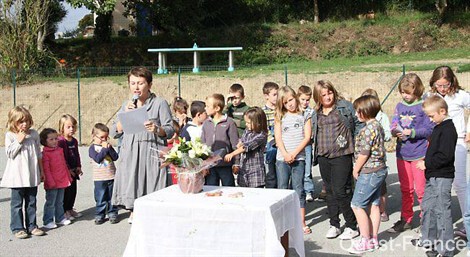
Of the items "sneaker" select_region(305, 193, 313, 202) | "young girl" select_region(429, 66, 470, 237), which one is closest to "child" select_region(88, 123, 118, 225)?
"sneaker" select_region(305, 193, 313, 202)

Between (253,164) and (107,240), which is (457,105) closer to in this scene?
(253,164)

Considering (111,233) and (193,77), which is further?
(193,77)

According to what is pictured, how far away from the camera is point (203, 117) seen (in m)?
8.04

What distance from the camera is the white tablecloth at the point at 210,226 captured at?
4.88 meters

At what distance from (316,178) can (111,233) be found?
4529 mm

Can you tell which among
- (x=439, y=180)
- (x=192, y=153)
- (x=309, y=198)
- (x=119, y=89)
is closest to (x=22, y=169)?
Answer: (x=192, y=153)

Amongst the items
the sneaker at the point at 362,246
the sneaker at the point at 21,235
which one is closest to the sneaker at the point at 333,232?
the sneaker at the point at 362,246

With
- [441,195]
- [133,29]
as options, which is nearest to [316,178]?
[441,195]

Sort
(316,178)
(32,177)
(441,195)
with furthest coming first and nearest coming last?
(316,178), (32,177), (441,195)

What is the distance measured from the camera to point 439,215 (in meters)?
6.21

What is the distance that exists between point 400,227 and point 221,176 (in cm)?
229

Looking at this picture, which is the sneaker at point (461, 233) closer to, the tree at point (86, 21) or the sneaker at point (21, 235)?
the sneaker at point (21, 235)

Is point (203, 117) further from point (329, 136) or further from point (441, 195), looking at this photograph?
point (441, 195)

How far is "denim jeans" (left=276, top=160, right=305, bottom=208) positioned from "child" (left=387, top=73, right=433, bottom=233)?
1.17 m
